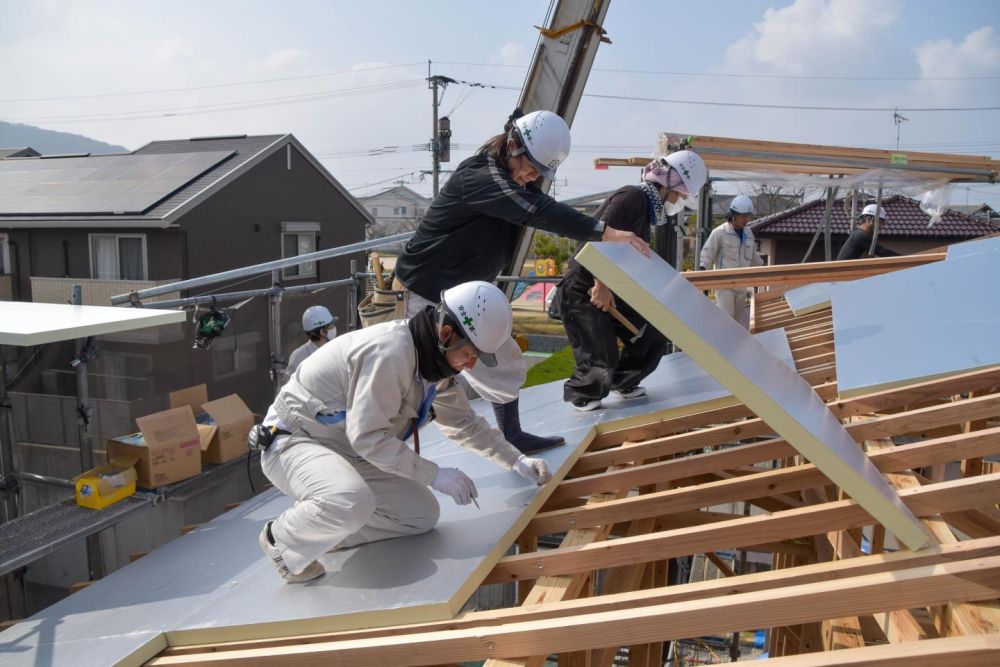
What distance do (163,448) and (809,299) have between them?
5.03m

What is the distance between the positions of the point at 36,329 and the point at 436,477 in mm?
2237

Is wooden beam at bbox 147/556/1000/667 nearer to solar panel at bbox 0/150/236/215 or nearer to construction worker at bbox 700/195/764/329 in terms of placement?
construction worker at bbox 700/195/764/329

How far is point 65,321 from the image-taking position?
372 centimetres

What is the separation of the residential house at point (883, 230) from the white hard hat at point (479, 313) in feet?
52.6

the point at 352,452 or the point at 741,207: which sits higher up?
the point at 741,207

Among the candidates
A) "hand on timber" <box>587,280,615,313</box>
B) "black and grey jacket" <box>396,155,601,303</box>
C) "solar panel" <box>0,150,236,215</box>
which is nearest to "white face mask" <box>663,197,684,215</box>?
"hand on timber" <box>587,280,615,313</box>

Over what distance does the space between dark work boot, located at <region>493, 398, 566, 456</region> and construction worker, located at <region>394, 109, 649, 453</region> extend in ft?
0.04

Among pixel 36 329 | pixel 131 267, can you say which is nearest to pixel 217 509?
pixel 36 329

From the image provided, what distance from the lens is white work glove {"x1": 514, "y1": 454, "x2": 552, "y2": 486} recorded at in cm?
299

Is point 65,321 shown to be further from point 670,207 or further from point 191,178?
point 191,178

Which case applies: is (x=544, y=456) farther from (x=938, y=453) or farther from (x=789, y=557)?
(x=789, y=557)

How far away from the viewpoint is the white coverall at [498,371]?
3.27 meters

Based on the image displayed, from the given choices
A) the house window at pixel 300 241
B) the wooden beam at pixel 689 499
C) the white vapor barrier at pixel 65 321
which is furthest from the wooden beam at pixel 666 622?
the house window at pixel 300 241

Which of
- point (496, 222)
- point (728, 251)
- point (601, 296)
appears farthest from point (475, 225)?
point (728, 251)
